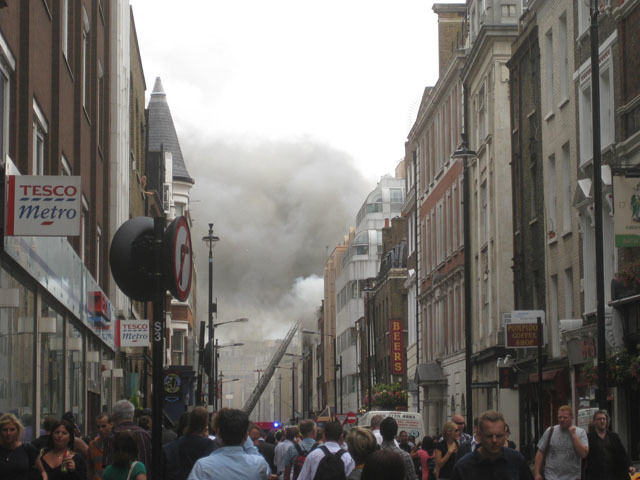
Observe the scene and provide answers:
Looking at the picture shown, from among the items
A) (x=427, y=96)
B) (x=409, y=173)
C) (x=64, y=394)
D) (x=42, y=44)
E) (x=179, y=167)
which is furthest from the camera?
(x=179, y=167)

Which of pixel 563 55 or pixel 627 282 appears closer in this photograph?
pixel 627 282

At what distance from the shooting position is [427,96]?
197ft

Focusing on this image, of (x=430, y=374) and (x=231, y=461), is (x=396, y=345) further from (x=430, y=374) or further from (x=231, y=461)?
(x=231, y=461)

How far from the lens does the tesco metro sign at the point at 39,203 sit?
14555mm

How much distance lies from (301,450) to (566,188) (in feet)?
58.0

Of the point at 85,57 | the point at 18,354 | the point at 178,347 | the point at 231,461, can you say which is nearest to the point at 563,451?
the point at 231,461

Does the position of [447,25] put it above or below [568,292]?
above

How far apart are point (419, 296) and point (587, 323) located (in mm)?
32633

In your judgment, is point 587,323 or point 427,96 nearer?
point 587,323

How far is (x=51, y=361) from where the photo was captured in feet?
69.9

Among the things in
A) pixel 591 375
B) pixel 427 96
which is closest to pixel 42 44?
pixel 591 375

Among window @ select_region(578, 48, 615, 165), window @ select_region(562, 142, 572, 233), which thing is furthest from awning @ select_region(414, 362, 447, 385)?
window @ select_region(578, 48, 615, 165)

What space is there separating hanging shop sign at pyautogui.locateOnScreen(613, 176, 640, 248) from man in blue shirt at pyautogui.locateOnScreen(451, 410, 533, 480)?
13750 millimetres

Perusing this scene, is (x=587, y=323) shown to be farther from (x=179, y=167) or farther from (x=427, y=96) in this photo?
(x=179, y=167)
